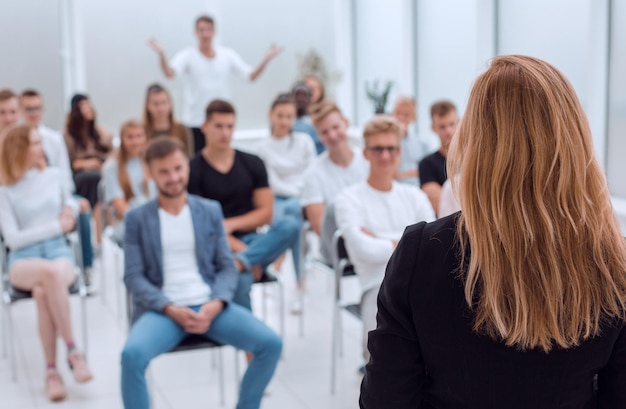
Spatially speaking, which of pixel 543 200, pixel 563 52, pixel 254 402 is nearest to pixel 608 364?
pixel 543 200

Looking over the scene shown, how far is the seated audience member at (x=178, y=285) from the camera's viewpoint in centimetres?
346

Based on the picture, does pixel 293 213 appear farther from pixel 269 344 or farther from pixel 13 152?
pixel 269 344

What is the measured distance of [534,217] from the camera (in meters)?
1.33

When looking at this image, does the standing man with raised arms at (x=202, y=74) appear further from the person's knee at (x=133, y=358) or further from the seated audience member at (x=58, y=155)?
the person's knee at (x=133, y=358)

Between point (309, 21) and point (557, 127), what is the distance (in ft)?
29.0

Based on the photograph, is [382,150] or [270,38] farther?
[270,38]

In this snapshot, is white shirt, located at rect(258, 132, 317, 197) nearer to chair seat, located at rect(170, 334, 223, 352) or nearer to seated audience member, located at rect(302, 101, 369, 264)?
seated audience member, located at rect(302, 101, 369, 264)

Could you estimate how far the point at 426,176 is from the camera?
4.85 metres

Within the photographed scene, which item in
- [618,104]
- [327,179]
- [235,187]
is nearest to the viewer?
[235,187]

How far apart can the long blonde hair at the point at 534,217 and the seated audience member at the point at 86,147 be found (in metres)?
6.05

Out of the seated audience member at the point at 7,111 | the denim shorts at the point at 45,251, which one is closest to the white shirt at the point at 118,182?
the seated audience member at the point at 7,111

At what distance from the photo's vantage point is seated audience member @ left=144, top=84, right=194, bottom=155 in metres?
6.19

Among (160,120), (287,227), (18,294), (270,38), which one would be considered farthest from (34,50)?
(287,227)

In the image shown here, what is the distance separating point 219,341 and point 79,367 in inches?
42.7
